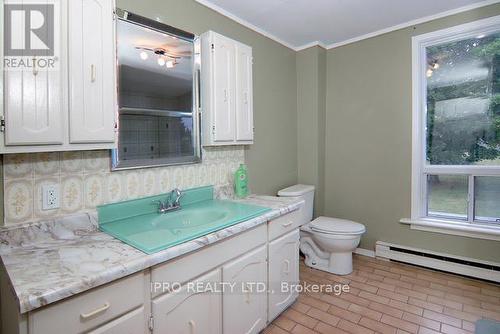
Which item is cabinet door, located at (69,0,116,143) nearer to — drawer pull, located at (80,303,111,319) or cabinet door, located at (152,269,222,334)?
drawer pull, located at (80,303,111,319)

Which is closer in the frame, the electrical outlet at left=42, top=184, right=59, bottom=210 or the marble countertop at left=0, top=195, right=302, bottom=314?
the marble countertop at left=0, top=195, right=302, bottom=314

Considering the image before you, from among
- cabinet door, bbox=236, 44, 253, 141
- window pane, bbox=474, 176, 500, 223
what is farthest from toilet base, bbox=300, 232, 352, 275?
cabinet door, bbox=236, 44, 253, 141

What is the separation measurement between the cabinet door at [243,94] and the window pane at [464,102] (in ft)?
5.92

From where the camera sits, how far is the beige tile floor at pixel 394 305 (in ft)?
5.92

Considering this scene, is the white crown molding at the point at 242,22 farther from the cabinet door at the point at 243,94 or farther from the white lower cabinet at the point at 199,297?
the white lower cabinet at the point at 199,297

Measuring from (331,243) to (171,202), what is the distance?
1535 millimetres

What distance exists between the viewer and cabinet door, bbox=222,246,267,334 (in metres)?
1.46

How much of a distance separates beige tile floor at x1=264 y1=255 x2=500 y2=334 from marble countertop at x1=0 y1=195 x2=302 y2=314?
3.30 ft

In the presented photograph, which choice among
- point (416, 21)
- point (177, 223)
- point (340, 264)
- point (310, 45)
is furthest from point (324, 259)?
point (416, 21)

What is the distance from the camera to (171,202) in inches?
69.2

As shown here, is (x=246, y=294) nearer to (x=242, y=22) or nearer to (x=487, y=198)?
(x=242, y=22)

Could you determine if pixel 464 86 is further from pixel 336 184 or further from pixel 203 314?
pixel 203 314

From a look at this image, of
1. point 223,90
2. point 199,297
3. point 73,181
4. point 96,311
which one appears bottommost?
point 199,297

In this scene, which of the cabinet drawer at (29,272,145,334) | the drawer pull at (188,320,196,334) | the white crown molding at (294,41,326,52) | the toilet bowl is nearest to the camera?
the cabinet drawer at (29,272,145,334)
